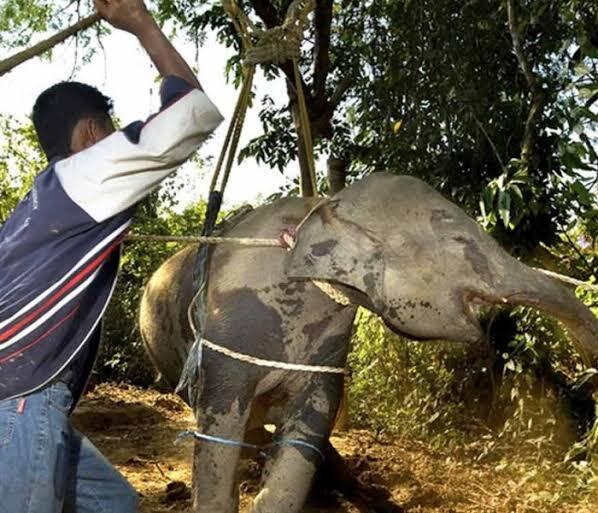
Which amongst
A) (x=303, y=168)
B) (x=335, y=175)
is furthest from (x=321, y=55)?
(x=303, y=168)

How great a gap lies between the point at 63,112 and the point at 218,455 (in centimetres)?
120

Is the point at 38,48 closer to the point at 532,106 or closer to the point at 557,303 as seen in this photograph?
the point at 557,303

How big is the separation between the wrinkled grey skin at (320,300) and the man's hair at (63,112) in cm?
78

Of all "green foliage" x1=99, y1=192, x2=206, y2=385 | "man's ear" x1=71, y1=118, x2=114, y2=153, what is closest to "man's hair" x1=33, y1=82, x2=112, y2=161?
"man's ear" x1=71, y1=118, x2=114, y2=153

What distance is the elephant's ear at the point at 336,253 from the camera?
8.07ft

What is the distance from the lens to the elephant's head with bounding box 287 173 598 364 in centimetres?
230

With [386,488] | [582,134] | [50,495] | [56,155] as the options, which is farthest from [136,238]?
[386,488]

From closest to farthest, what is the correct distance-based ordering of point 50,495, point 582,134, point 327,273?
point 50,495
point 327,273
point 582,134

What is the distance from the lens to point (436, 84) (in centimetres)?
529

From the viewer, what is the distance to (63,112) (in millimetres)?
2064

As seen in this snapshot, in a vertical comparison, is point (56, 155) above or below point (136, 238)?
above

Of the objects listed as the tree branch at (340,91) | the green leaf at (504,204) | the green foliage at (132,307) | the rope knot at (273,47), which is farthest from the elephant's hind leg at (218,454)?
the green foliage at (132,307)

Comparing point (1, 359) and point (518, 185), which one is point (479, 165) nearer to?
point (518, 185)

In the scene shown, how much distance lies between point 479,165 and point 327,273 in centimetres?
284
